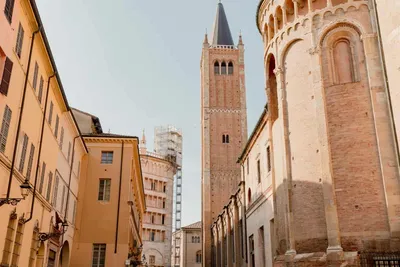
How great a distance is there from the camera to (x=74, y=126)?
78.1 feet

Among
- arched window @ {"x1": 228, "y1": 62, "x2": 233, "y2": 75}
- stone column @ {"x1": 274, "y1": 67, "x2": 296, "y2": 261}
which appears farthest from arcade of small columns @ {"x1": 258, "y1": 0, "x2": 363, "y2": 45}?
arched window @ {"x1": 228, "y1": 62, "x2": 233, "y2": 75}

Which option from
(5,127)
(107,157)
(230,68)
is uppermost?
(230,68)

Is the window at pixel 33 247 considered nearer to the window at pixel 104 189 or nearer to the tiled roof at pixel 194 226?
the window at pixel 104 189

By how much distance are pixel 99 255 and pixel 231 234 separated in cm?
1570

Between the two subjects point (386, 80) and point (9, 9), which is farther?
point (386, 80)

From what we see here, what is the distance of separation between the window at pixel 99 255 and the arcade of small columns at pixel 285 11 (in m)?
15.2

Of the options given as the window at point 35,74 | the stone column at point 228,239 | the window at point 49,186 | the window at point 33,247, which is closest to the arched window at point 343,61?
the window at point 35,74

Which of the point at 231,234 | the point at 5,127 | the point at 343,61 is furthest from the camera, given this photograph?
the point at 231,234

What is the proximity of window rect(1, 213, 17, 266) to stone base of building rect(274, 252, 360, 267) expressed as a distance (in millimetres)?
9488

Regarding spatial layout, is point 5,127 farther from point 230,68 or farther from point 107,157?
point 230,68

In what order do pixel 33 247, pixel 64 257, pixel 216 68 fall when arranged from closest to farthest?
pixel 33 247 → pixel 64 257 → pixel 216 68

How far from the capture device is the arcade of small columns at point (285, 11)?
1720 centimetres

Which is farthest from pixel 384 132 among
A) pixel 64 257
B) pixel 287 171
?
pixel 64 257

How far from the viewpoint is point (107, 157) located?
1098 inches
